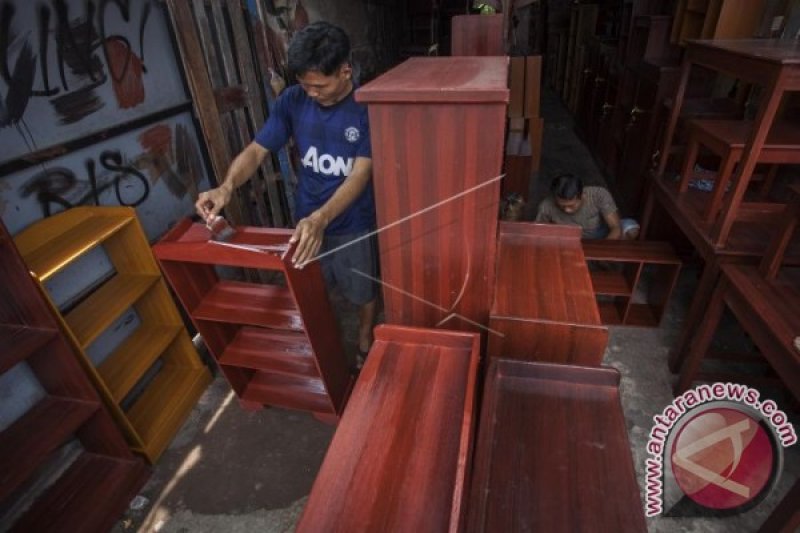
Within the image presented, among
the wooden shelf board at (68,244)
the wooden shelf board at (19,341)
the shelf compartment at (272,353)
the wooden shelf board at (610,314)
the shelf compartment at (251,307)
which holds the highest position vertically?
the wooden shelf board at (68,244)

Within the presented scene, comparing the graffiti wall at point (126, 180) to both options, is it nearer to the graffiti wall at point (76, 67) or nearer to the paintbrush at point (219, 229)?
the graffiti wall at point (76, 67)

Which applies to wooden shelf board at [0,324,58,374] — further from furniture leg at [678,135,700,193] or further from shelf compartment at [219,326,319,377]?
furniture leg at [678,135,700,193]

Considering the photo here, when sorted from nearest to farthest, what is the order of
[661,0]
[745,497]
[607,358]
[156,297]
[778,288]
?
[745,497] → [778,288] → [156,297] → [607,358] → [661,0]

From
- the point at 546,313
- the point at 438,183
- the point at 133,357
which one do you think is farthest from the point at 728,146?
the point at 133,357

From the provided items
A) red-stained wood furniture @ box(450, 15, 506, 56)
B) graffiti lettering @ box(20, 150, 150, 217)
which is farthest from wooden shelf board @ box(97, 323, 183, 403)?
red-stained wood furniture @ box(450, 15, 506, 56)

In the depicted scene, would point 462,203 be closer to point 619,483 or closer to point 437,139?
point 437,139

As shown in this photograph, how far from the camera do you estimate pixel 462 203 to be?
1.25 metres

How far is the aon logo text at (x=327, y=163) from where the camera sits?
2.22 m

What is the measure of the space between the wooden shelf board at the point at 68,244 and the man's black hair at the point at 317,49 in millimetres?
1178

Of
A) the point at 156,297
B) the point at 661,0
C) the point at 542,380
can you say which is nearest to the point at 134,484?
the point at 156,297

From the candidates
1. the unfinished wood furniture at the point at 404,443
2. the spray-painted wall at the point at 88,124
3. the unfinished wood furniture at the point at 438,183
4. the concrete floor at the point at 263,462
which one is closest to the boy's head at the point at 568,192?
the concrete floor at the point at 263,462

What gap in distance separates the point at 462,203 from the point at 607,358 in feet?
7.58

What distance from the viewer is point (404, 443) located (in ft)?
3.76

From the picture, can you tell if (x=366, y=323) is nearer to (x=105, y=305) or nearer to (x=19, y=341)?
(x=105, y=305)
